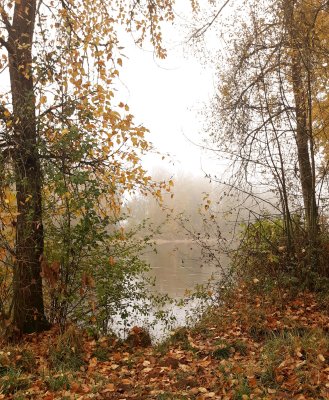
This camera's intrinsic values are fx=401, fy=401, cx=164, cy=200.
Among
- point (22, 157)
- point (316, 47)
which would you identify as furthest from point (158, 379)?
point (316, 47)

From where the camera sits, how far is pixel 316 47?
21.7 feet

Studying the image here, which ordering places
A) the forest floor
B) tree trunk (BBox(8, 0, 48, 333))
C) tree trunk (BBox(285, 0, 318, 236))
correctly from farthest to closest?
tree trunk (BBox(285, 0, 318, 236)) → tree trunk (BBox(8, 0, 48, 333)) → the forest floor

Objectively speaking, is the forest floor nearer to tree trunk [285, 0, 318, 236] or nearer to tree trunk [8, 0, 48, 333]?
tree trunk [8, 0, 48, 333]

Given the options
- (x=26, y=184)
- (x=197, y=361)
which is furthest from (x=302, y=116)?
(x=26, y=184)

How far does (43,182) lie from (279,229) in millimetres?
4369

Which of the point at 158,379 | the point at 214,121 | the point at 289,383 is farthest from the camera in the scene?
the point at 214,121

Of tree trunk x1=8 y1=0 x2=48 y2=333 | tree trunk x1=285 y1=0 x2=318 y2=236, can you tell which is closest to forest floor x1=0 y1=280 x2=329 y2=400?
tree trunk x1=8 y1=0 x2=48 y2=333

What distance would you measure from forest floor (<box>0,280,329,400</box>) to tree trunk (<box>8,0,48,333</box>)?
0.52 meters

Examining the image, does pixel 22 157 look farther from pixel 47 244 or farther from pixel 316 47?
pixel 316 47

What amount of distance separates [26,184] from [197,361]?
3.21m

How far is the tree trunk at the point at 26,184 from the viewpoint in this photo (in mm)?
5711

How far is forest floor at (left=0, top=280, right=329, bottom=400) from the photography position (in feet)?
12.3

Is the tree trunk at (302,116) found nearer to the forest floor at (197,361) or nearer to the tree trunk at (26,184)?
the forest floor at (197,361)

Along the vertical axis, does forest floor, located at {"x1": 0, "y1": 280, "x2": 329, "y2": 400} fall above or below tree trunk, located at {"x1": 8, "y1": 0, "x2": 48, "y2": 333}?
below
